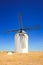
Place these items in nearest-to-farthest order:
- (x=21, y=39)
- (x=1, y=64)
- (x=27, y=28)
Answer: (x=1, y=64) → (x=21, y=39) → (x=27, y=28)

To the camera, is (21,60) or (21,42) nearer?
(21,60)

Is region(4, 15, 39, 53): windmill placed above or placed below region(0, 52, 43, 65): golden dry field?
above

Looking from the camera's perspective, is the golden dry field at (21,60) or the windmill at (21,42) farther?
the windmill at (21,42)

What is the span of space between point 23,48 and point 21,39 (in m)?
1.22

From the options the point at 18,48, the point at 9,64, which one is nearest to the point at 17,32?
the point at 18,48

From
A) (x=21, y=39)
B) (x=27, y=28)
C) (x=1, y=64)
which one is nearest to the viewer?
(x=1, y=64)

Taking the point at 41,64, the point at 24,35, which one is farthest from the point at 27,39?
the point at 41,64

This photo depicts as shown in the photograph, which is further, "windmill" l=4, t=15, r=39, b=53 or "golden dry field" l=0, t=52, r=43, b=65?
"windmill" l=4, t=15, r=39, b=53

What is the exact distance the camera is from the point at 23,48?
94.6 feet

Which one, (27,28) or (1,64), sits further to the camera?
(27,28)

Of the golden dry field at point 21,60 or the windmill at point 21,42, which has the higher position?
the windmill at point 21,42

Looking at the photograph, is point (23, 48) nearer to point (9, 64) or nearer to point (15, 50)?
point (15, 50)

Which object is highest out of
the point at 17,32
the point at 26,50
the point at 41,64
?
the point at 17,32

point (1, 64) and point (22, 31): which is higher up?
point (22, 31)
